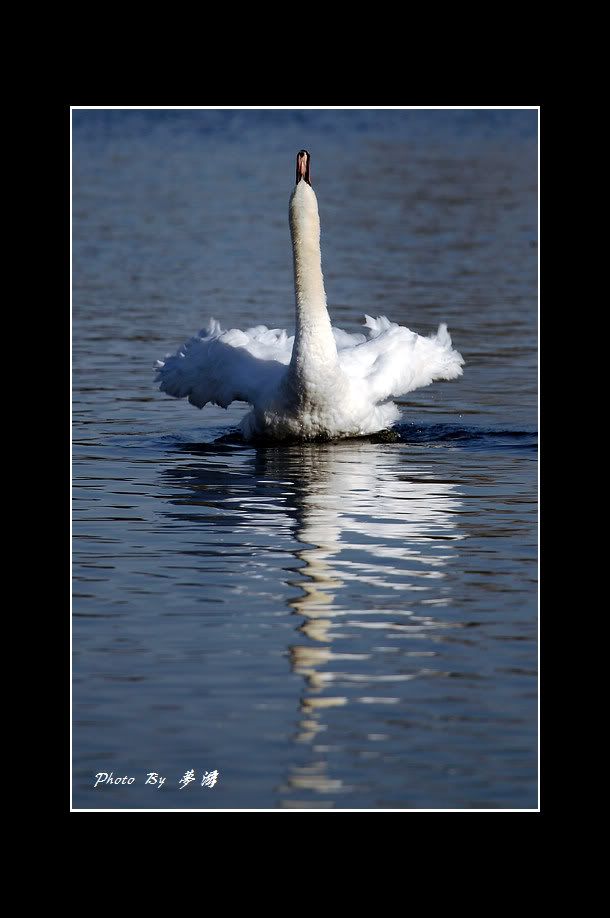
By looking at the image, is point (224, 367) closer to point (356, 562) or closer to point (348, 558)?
A: point (348, 558)

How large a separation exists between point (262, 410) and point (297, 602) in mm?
5163

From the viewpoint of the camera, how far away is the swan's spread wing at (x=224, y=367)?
49.4 feet

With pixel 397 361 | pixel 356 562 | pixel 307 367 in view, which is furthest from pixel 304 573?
pixel 397 361

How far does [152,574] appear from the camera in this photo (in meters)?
10.2

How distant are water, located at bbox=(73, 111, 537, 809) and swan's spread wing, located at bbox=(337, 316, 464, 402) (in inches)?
18.7

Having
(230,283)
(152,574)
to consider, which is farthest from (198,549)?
(230,283)

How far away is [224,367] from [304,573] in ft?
18.4

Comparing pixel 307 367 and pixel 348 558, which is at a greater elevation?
pixel 307 367

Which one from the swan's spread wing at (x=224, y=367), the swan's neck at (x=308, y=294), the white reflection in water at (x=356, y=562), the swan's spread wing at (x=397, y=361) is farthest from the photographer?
the swan's spread wing at (x=224, y=367)

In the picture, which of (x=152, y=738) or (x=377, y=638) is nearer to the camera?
(x=152, y=738)

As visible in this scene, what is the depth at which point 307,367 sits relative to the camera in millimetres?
14117

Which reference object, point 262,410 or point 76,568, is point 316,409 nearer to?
point 262,410

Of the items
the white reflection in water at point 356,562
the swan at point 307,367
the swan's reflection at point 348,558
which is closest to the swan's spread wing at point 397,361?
the swan at point 307,367

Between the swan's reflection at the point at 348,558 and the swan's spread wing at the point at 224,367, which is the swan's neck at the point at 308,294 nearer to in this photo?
the swan's spread wing at the point at 224,367
